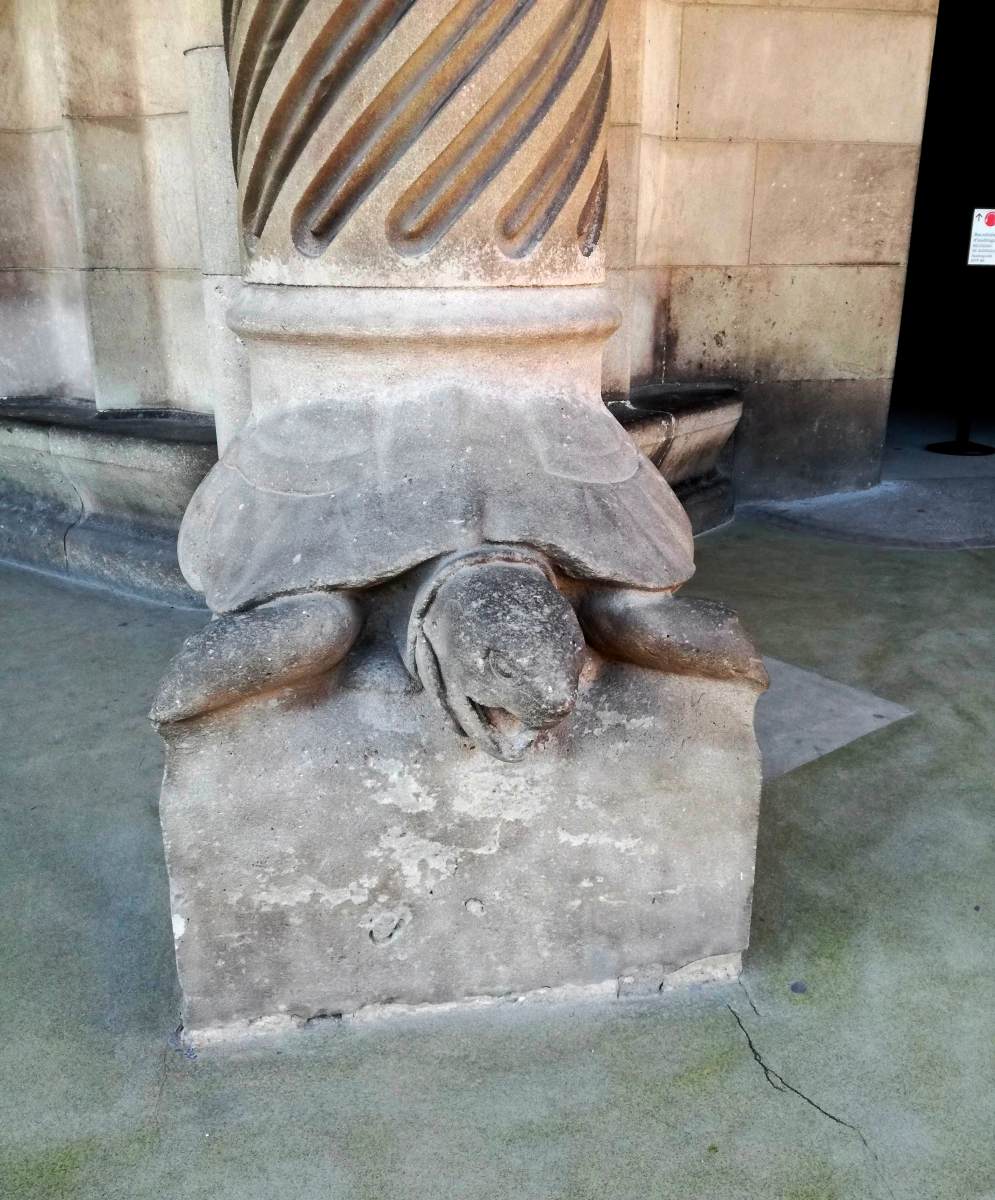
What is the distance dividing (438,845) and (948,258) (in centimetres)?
702

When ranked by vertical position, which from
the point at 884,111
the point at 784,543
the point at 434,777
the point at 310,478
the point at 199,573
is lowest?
the point at 784,543

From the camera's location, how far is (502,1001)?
1.42m

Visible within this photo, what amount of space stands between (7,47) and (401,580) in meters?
2.29

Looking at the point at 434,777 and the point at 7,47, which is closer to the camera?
the point at 434,777

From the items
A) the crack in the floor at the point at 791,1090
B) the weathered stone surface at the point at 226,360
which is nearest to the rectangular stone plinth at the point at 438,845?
the crack in the floor at the point at 791,1090

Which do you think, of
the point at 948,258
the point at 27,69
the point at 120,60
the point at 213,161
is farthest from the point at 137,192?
the point at 948,258

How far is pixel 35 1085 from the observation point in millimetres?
1282

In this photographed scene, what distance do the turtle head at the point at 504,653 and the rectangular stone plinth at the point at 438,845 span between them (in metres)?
0.15

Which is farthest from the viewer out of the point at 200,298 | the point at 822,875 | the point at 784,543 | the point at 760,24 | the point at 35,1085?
the point at 784,543

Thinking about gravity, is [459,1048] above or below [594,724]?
below

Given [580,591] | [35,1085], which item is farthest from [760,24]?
[35,1085]

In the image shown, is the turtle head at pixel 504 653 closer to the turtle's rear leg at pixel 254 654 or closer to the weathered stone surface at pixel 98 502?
the turtle's rear leg at pixel 254 654

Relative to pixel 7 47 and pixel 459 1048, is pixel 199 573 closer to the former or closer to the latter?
pixel 459 1048

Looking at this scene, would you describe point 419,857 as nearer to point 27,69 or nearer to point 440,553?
point 440,553
